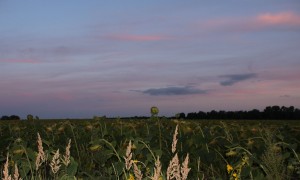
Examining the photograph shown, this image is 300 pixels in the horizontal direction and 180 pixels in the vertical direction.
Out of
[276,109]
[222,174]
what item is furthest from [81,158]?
[276,109]

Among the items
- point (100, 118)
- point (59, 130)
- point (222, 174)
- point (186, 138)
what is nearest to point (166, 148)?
point (186, 138)

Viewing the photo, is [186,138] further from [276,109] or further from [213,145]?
[276,109]

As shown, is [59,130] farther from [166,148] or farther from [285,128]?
[285,128]

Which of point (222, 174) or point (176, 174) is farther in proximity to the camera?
point (222, 174)

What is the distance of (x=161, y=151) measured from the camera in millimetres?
6754

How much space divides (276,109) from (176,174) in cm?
2642

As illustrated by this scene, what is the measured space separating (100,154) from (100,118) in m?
2.27

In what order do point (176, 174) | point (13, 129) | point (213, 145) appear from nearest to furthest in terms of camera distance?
1. point (176, 174)
2. point (213, 145)
3. point (13, 129)

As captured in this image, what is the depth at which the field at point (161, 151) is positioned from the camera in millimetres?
6387

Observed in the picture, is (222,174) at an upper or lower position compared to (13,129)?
lower

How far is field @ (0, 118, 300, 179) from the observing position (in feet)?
21.0

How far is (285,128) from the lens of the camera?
9.86 meters

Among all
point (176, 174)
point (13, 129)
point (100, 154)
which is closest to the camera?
point (176, 174)

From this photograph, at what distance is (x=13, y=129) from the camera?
10156 millimetres
